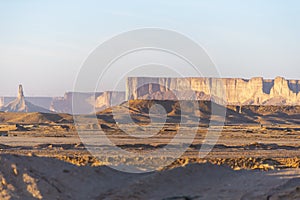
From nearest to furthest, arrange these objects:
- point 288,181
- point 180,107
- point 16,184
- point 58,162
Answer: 1. point 16,184
2. point 288,181
3. point 58,162
4. point 180,107

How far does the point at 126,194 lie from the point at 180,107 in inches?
6181

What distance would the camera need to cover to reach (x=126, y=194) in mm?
22719

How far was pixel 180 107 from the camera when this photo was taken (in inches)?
7062

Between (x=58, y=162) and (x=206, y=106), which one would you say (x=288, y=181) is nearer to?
(x=58, y=162)

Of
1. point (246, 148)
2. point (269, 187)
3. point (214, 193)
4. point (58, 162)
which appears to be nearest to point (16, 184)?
point (58, 162)

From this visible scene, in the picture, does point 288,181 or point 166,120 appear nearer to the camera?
point 288,181

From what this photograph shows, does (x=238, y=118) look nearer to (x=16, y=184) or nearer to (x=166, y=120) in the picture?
(x=166, y=120)

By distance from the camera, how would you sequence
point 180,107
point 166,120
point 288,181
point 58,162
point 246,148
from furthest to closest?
point 180,107 → point 166,120 → point 246,148 → point 58,162 → point 288,181

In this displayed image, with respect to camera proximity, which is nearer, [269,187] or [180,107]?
[269,187]

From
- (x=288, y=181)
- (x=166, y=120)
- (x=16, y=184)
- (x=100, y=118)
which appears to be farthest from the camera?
(x=166, y=120)

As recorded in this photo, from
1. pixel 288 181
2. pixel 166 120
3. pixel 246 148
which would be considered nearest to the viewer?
pixel 288 181

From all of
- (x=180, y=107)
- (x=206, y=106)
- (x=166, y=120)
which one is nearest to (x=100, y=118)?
(x=166, y=120)

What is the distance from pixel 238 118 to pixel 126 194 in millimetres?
166772

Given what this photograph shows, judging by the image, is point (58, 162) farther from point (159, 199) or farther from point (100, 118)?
point (100, 118)
